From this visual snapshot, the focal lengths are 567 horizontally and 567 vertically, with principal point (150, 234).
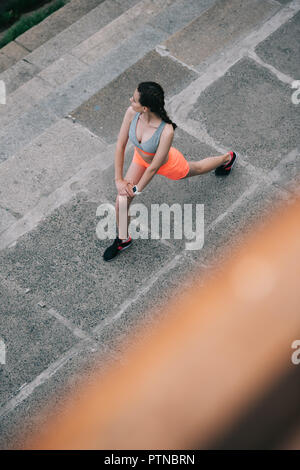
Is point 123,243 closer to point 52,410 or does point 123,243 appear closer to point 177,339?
point 177,339

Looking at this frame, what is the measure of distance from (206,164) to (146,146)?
0.98 metres

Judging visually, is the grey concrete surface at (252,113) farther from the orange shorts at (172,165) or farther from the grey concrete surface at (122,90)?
the orange shorts at (172,165)

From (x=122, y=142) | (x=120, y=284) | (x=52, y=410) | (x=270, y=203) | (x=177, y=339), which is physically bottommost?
(x=52, y=410)

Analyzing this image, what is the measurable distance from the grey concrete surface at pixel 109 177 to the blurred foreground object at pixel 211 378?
0.15 metres

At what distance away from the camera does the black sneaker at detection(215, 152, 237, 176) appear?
598 cm

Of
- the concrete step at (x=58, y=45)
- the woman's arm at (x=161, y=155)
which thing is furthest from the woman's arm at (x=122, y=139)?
the concrete step at (x=58, y=45)

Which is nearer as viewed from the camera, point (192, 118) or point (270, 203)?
point (270, 203)

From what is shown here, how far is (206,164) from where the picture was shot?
Answer: 5645mm

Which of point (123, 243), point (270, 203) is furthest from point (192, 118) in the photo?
point (123, 243)

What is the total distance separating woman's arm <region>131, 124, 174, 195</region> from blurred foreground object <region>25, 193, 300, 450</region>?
114 centimetres

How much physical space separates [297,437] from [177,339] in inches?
50.8

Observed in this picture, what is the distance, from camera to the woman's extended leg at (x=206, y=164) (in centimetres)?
552

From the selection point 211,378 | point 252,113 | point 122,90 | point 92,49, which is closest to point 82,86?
point 122,90

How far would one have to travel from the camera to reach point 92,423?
464 centimetres
